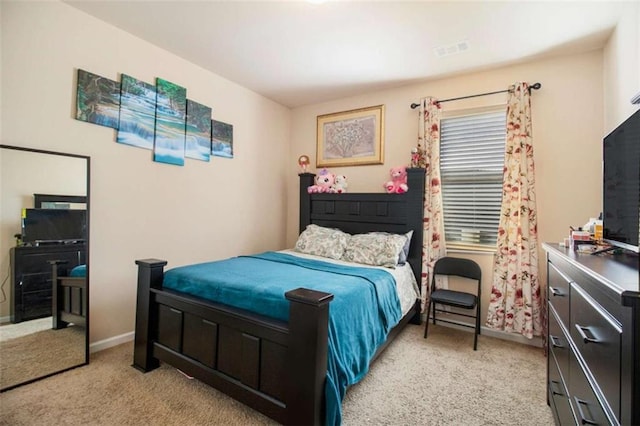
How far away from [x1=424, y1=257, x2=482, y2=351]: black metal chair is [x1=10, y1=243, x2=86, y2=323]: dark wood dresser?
310 centimetres

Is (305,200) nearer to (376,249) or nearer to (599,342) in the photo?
(376,249)

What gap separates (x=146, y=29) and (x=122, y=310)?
2.41 meters

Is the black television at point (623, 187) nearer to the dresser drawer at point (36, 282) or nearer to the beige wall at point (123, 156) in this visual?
the beige wall at point (123, 156)

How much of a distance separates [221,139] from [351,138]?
63.4 inches

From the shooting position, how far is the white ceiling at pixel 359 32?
6.91ft

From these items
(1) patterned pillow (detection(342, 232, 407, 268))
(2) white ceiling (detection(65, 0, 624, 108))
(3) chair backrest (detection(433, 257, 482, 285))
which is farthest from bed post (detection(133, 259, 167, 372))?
(3) chair backrest (detection(433, 257, 482, 285))

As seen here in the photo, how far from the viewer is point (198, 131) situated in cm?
308

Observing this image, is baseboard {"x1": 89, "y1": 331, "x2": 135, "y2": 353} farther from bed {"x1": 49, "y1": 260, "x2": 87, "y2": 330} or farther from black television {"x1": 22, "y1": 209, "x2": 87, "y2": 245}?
black television {"x1": 22, "y1": 209, "x2": 87, "y2": 245}

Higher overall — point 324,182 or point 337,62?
point 337,62

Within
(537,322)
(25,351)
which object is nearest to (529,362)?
(537,322)

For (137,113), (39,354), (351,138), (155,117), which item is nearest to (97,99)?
(137,113)

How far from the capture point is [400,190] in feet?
10.7

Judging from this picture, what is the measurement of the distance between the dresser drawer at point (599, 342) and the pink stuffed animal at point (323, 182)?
9.14ft

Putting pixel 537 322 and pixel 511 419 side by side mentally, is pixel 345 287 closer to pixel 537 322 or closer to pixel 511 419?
pixel 511 419
